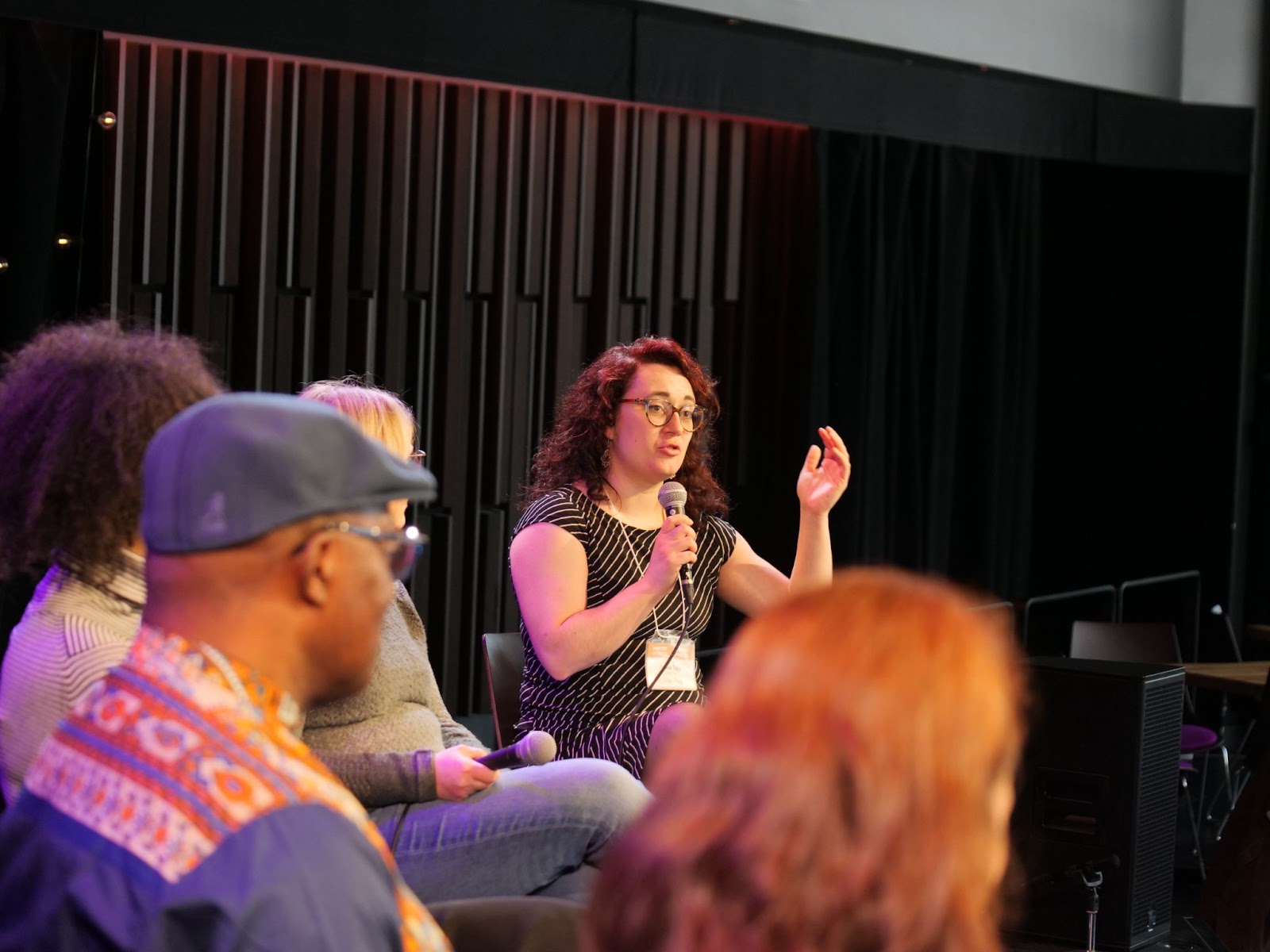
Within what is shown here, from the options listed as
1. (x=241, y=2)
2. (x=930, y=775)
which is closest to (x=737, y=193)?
(x=241, y=2)

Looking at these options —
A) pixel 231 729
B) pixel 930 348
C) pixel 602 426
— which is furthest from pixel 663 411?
pixel 930 348

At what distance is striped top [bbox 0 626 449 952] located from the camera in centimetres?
113

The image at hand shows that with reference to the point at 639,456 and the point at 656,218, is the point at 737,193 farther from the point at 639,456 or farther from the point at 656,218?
the point at 639,456

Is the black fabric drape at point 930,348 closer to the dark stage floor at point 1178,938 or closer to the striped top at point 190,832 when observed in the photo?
the dark stage floor at point 1178,938

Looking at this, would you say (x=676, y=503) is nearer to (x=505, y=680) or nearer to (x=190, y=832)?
(x=505, y=680)

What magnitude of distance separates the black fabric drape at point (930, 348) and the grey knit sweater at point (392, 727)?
359 centimetres

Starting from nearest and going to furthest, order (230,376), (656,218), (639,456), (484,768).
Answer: (484,768)
(639,456)
(230,376)
(656,218)

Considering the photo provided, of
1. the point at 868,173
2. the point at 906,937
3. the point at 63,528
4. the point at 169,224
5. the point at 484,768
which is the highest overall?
the point at 868,173

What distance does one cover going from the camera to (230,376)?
16.5 ft

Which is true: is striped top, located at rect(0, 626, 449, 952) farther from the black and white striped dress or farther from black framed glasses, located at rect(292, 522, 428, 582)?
the black and white striped dress

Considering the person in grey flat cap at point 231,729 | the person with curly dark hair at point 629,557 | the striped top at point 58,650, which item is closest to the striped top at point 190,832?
the person in grey flat cap at point 231,729

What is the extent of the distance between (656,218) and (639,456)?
283 centimetres

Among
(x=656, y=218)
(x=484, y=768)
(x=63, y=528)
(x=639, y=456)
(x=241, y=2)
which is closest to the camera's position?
(x=63, y=528)

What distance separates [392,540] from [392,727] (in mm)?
1280
